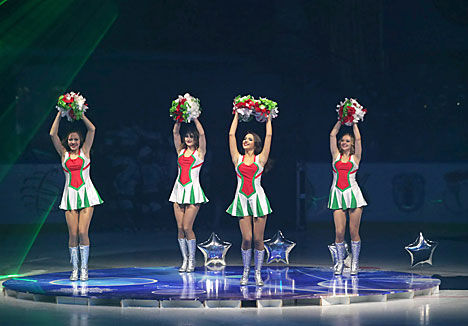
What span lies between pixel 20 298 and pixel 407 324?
14.5 ft

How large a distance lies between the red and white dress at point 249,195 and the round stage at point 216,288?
872 mm

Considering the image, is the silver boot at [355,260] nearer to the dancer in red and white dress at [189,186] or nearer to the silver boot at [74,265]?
the dancer in red and white dress at [189,186]

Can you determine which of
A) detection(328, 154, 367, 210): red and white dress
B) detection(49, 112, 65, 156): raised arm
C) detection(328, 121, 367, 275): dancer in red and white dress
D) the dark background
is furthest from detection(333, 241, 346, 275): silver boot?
the dark background

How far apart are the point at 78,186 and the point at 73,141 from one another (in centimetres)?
57

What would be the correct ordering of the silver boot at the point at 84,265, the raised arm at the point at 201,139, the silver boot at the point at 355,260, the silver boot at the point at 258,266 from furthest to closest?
the raised arm at the point at 201,139 < the silver boot at the point at 355,260 < the silver boot at the point at 84,265 < the silver boot at the point at 258,266

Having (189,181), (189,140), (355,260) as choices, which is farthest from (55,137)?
(355,260)

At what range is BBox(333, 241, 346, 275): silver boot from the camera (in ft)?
41.1

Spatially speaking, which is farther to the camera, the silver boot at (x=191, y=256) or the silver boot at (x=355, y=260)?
the silver boot at (x=191, y=256)

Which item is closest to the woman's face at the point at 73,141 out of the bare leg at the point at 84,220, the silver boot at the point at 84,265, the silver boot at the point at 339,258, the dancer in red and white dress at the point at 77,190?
the dancer in red and white dress at the point at 77,190

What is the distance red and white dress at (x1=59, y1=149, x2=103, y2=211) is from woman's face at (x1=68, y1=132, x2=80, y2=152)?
0.09 m

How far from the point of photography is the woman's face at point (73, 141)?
39.8 feet

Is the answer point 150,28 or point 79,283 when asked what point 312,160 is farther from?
point 79,283

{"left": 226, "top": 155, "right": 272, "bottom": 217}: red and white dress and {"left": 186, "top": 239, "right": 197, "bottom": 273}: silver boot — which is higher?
{"left": 226, "top": 155, "right": 272, "bottom": 217}: red and white dress

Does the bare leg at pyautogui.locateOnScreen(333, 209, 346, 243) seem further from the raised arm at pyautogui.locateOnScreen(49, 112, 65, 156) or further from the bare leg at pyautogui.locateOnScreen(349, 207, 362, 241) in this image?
the raised arm at pyautogui.locateOnScreen(49, 112, 65, 156)
